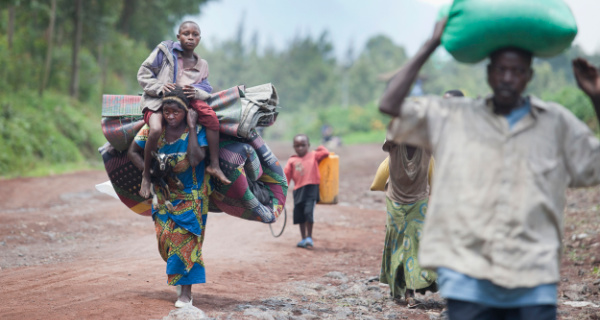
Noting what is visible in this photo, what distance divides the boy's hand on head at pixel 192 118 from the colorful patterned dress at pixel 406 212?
1.83m

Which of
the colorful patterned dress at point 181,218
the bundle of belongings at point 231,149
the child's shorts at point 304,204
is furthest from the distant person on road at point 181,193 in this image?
the child's shorts at point 304,204

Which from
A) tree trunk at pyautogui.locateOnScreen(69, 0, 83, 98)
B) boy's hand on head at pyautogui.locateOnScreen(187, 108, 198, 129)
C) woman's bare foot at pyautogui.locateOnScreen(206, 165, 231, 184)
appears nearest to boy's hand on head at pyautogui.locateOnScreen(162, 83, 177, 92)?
boy's hand on head at pyautogui.locateOnScreen(187, 108, 198, 129)

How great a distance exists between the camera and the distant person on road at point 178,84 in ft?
17.4

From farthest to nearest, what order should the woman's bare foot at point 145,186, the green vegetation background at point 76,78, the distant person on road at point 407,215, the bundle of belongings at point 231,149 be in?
1. the green vegetation background at point 76,78
2. the distant person on road at point 407,215
3. the bundle of belongings at point 231,149
4. the woman's bare foot at point 145,186

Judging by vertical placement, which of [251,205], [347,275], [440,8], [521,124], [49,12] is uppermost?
[49,12]

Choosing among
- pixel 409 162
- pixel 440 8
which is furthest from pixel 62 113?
pixel 440 8

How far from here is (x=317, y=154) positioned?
32.3ft

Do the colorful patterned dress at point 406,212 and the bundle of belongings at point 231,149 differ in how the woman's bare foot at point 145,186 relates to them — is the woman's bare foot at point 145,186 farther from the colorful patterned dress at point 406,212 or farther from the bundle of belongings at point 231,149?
the colorful patterned dress at point 406,212

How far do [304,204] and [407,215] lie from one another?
3556mm

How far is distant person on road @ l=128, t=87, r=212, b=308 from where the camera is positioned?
5285 millimetres

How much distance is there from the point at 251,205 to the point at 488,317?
10.8 feet

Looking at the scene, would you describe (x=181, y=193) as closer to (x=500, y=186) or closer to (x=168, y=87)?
(x=168, y=87)

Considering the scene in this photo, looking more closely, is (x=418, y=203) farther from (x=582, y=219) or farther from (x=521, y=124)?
(x=582, y=219)

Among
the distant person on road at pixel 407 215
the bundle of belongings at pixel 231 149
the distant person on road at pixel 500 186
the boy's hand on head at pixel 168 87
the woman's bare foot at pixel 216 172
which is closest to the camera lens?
the distant person on road at pixel 500 186
